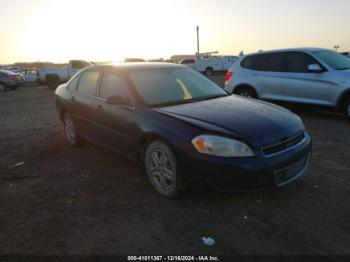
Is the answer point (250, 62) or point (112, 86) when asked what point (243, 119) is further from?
point (250, 62)

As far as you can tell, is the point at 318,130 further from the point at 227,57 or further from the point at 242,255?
→ the point at 227,57

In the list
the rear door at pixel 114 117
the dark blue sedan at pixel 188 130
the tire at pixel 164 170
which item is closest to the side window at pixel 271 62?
the dark blue sedan at pixel 188 130

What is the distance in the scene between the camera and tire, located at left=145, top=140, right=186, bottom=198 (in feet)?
11.6

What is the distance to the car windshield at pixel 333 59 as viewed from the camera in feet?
24.3

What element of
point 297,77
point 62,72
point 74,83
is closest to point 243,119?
point 74,83

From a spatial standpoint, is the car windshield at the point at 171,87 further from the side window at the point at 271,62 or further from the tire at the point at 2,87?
the tire at the point at 2,87

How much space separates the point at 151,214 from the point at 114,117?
59.9 inches

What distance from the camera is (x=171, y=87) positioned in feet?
14.7

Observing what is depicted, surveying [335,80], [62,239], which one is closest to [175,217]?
[62,239]

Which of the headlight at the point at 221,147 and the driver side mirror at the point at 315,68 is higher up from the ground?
the driver side mirror at the point at 315,68

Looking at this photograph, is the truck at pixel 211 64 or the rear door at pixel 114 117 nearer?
the rear door at pixel 114 117

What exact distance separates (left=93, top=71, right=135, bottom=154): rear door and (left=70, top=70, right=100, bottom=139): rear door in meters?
0.23

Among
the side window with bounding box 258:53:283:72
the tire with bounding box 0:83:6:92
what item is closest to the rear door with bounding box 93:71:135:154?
the side window with bounding box 258:53:283:72

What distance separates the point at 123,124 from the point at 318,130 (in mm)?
4478
